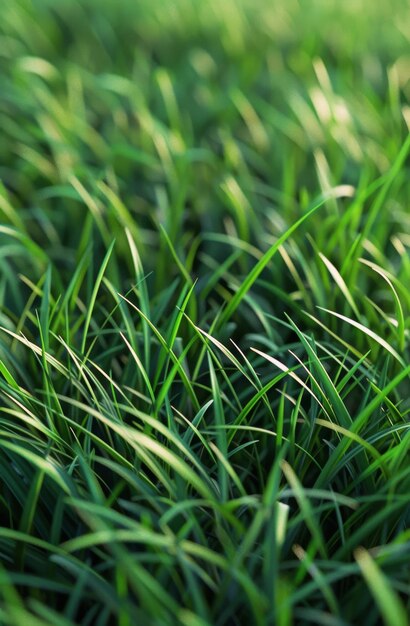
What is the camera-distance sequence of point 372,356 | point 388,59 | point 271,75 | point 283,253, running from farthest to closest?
point 388,59
point 271,75
point 283,253
point 372,356

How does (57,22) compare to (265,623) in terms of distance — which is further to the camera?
(57,22)

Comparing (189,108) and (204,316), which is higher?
(189,108)

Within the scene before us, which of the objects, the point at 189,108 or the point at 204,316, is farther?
the point at 189,108

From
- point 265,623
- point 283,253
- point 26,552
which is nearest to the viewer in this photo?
point 265,623

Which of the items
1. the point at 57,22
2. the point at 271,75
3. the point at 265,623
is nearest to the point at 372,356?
the point at 265,623

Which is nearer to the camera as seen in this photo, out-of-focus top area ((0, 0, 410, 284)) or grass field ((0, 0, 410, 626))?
grass field ((0, 0, 410, 626))

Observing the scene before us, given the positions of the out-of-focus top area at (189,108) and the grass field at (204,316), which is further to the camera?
the out-of-focus top area at (189,108)

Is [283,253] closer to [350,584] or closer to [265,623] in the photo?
[350,584]

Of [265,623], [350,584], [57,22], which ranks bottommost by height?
[350,584]
